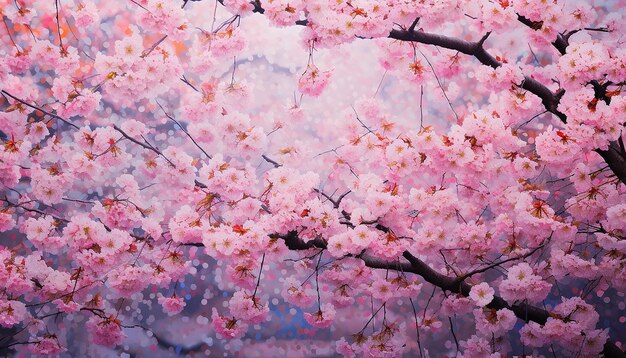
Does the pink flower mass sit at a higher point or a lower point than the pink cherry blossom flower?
higher

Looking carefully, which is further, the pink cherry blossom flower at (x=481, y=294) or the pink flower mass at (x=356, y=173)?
the pink cherry blossom flower at (x=481, y=294)

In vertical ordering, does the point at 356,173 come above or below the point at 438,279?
above

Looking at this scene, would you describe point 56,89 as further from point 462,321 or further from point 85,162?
point 462,321

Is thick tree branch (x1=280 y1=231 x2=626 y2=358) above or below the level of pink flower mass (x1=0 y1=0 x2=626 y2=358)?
below

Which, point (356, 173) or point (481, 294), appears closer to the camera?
point (481, 294)

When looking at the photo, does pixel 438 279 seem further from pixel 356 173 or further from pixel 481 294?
pixel 356 173

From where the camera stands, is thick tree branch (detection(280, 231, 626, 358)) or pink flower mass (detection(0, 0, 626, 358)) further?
thick tree branch (detection(280, 231, 626, 358))

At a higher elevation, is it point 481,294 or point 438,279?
point 438,279

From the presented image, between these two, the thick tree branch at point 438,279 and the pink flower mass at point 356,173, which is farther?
the thick tree branch at point 438,279

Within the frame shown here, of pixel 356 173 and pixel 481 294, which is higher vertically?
pixel 356 173

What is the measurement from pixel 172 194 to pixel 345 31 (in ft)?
5.16

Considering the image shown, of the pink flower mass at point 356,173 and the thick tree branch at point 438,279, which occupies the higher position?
the pink flower mass at point 356,173

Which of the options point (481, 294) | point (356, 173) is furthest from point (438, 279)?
point (356, 173)

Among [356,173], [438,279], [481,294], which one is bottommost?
[481,294]
